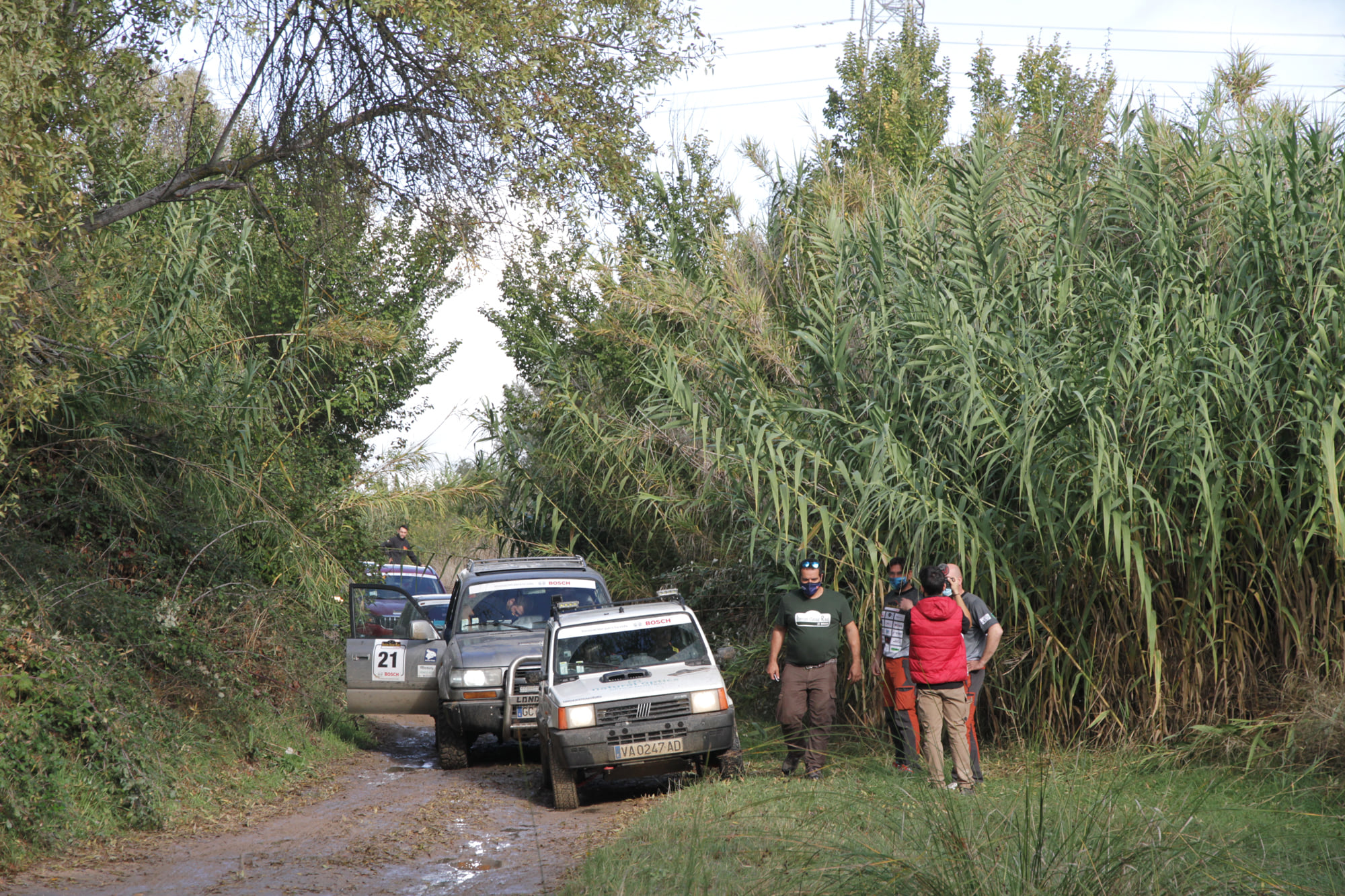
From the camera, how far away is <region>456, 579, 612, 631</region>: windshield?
12383mm

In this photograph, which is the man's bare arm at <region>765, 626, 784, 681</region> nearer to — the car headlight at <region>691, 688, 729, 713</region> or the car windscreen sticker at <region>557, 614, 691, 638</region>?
the car headlight at <region>691, 688, 729, 713</region>

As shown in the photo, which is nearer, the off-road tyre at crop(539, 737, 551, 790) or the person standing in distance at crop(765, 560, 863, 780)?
the off-road tyre at crop(539, 737, 551, 790)

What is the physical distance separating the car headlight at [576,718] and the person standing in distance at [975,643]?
110 inches

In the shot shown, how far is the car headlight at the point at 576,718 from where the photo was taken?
29.0ft

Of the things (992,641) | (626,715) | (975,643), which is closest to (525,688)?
(626,715)

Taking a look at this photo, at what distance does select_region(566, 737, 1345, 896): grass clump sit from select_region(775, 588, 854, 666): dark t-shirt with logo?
247 centimetres

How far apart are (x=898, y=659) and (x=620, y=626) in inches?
95.3

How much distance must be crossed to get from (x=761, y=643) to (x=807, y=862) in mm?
7975

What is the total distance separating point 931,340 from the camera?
9.88m

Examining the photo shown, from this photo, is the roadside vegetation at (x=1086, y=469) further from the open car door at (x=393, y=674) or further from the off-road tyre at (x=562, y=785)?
the open car door at (x=393, y=674)

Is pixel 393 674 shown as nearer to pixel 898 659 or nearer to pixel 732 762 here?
pixel 732 762

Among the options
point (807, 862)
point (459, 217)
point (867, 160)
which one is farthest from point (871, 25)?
point (807, 862)

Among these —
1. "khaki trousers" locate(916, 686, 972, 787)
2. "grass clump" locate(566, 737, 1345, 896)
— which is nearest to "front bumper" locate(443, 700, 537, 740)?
"grass clump" locate(566, 737, 1345, 896)

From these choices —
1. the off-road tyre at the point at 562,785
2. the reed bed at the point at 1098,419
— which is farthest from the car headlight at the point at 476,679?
the reed bed at the point at 1098,419
